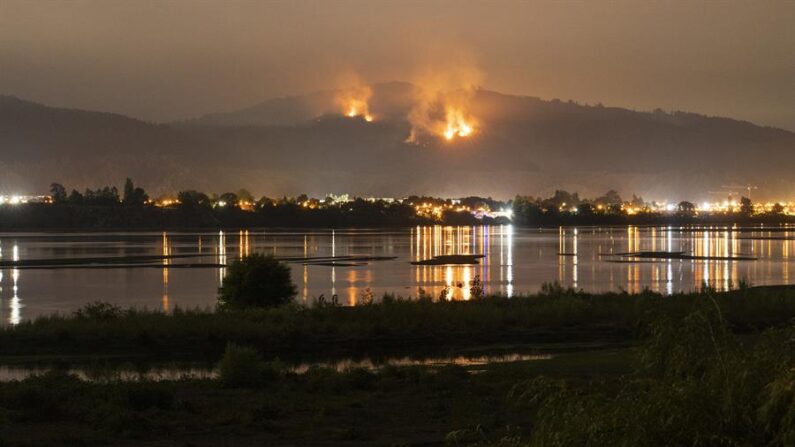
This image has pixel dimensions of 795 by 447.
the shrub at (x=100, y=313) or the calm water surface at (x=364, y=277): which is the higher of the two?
the shrub at (x=100, y=313)

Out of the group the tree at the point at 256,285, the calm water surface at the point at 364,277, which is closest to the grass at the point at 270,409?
the tree at the point at 256,285

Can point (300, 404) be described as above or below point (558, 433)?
below

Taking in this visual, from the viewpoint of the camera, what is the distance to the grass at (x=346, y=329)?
24906 millimetres

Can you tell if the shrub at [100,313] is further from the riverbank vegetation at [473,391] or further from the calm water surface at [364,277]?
the calm water surface at [364,277]

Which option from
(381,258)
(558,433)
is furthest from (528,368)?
(381,258)

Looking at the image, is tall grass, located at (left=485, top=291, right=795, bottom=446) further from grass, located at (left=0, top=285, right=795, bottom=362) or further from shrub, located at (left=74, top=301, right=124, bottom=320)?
shrub, located at (left=74, top=301, right=124, bottom=320)

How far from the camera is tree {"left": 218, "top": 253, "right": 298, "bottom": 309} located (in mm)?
32344

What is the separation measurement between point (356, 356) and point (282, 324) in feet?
10.4

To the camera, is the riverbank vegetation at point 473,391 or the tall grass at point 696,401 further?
the riverbank vegetation at point 473,391

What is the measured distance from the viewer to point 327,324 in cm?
2678

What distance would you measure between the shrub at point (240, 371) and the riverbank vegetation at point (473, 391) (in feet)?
0.08

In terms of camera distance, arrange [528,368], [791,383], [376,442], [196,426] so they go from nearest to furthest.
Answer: [791,383] < [376,442] < [196,426] < [528,368]

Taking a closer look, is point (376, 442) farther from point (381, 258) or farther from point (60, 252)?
point (60, 252)

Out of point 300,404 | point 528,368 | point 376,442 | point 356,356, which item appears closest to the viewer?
point 376,442
